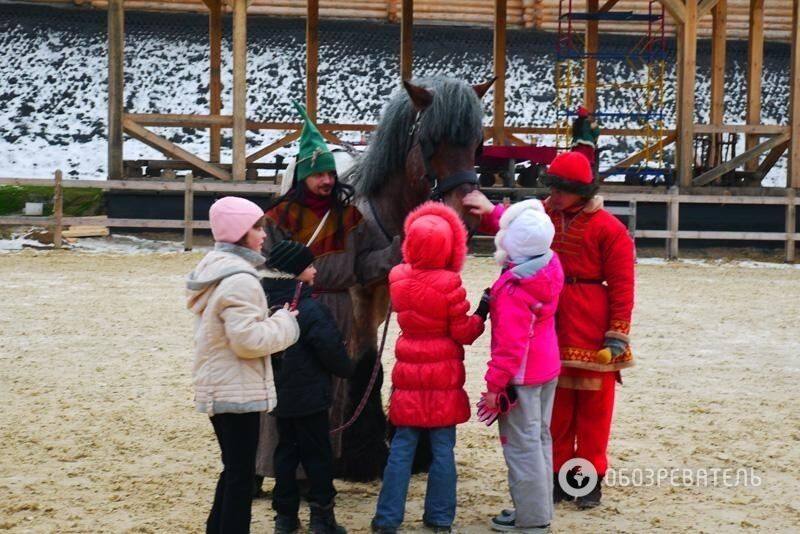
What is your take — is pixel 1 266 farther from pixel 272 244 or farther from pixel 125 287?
pixel 272 244

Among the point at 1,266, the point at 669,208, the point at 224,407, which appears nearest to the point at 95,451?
the point at 224,407

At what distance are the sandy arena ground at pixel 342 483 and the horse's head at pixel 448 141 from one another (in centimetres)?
135

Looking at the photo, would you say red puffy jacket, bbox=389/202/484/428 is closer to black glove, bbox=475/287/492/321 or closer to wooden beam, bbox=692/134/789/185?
black glove, bbox=475/287/492/321

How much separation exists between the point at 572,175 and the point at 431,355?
3.55 ft

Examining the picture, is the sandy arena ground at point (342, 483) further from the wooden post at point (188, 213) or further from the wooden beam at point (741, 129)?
the wooden beam at point (741, 129)

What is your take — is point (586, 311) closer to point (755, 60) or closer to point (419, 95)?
point (419, 95)

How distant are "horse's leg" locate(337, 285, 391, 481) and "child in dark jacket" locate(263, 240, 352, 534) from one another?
72cm

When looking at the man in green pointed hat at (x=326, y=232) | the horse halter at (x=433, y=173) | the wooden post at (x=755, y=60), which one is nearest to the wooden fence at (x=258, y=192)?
the wooden post at (x=755, y=60)

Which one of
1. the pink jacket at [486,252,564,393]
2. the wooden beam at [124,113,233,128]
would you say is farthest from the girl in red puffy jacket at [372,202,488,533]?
the wooden beam at [124,113,233,128]

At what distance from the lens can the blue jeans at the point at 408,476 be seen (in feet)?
15.4

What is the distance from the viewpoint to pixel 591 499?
5.19 m

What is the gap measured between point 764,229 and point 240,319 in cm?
1541

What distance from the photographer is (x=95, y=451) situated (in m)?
6.04

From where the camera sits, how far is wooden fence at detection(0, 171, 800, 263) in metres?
16.7
